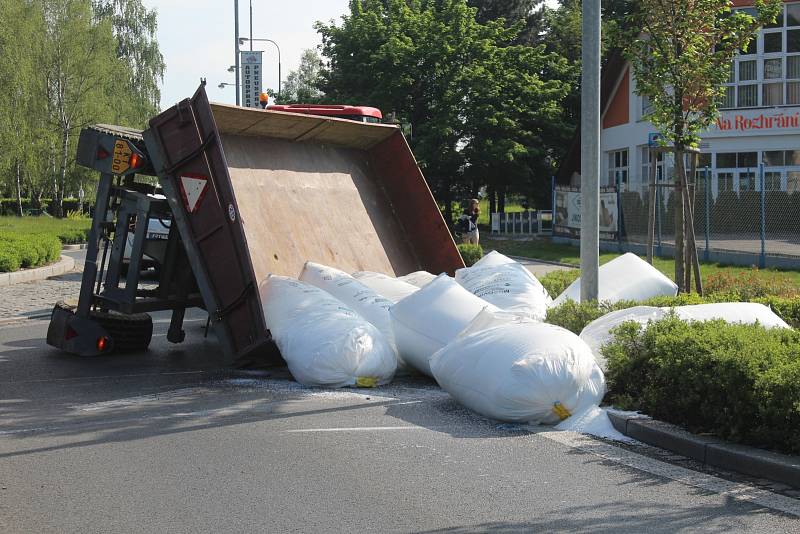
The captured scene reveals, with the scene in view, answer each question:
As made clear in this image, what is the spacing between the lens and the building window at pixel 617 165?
39.9 meters

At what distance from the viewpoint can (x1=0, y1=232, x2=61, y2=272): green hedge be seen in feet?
68.8

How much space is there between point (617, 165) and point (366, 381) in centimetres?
3400

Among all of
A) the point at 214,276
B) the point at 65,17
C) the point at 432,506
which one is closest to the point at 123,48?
the point at 65,17

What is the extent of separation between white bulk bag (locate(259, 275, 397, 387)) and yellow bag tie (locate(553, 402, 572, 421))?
204cm

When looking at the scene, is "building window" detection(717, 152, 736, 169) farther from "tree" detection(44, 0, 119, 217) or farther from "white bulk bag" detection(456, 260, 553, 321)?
"tree" detection(44, 0, 119, 217)

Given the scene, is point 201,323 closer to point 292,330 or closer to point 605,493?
point 292,330

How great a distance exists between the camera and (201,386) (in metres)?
9.02

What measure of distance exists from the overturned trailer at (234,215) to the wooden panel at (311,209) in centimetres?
2

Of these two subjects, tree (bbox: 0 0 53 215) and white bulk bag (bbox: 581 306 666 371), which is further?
tree (bbox: 0 0 53 215)

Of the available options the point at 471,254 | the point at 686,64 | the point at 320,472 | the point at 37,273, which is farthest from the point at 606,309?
the point at 37,273

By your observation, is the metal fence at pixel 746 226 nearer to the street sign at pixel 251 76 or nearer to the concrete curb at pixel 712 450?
the concrete curb at pixel 712 450

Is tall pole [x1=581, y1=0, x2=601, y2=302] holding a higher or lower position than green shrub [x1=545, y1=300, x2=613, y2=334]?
higher

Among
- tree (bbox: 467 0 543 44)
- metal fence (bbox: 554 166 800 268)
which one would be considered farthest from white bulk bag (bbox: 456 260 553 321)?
tree (bbox: 467 0 543 44)

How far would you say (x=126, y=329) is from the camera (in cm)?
1098
